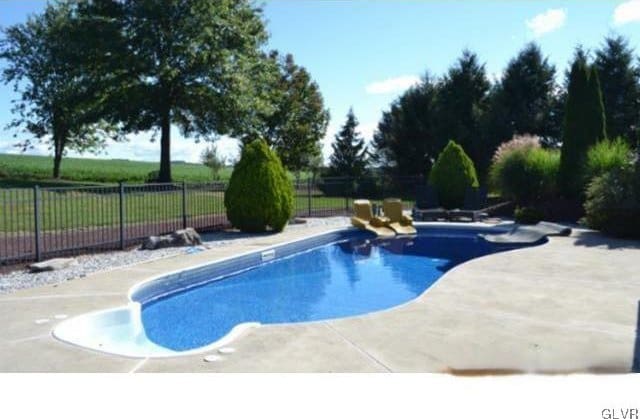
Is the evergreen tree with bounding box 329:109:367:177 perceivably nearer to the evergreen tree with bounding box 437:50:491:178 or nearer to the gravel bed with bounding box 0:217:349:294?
the evergreen tree with bounding box 437:50:491:178

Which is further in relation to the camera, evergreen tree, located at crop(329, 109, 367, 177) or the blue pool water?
evergreen tree, located at crop(329, 109, 367, 177)

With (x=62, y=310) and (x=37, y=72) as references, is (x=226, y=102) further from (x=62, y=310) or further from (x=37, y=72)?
(x=62, y=310)

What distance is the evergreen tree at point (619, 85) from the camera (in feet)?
67.2

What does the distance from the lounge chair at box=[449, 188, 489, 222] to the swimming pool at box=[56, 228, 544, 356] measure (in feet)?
7.85

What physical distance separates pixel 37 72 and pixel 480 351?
32.8 m

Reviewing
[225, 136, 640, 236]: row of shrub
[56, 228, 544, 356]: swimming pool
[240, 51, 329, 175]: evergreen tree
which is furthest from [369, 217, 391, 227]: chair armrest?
[240, 51, 329, 175]: evergreen tree

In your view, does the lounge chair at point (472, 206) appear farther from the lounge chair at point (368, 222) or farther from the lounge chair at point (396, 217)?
the lounge chair at point (368, 222)

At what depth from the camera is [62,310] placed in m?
5.55

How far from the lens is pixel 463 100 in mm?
23266

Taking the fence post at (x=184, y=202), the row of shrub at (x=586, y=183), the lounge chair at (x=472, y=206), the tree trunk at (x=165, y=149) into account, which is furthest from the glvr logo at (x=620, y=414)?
the tree trunk at (x=165, y=149)

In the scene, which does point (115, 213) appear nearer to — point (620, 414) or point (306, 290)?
point (306, 290)

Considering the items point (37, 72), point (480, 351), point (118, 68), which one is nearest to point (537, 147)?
point (480, 351)

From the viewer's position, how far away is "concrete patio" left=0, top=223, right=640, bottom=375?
13.1ft

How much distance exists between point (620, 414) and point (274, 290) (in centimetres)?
526
